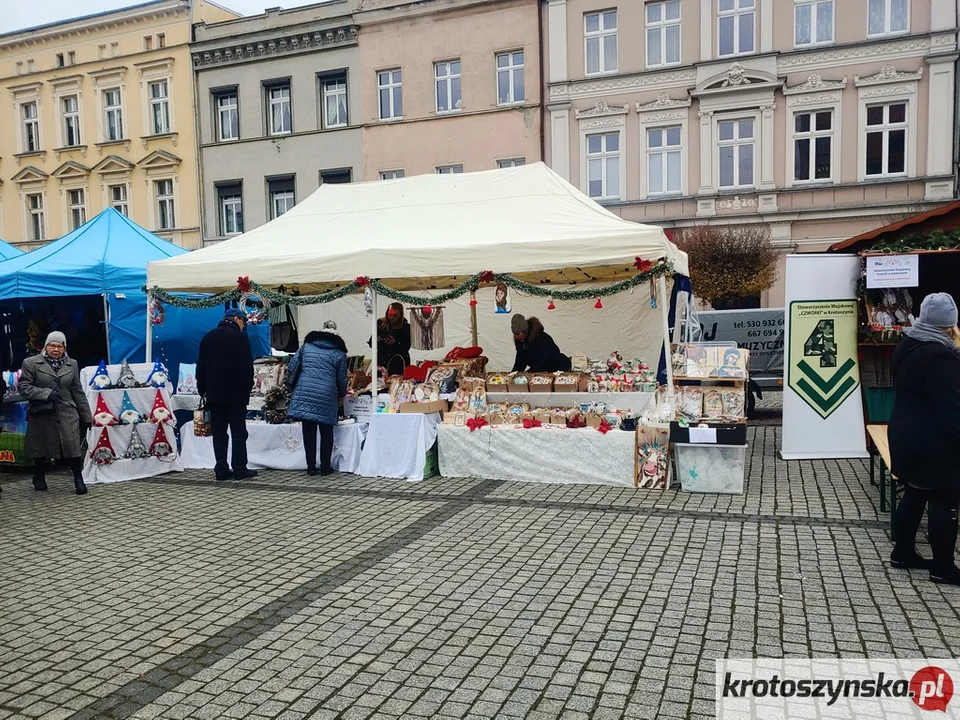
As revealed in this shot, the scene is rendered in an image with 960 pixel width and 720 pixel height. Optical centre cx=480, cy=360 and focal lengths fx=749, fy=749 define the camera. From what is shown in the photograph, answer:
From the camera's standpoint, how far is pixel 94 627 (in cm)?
423

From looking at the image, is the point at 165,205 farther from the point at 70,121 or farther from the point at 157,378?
the point at 157,378

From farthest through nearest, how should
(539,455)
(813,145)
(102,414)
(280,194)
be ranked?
1. (280,194)
2. (813,145)
3. (102,414)
4. (539,455)

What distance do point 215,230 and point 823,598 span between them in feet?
81.3

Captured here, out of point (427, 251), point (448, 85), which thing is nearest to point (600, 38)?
point (448, 85)

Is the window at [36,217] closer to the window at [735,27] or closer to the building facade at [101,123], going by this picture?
the building facade at [101,123]

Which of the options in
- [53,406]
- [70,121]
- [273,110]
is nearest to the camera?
[53,406]

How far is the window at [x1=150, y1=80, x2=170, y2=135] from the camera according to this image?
1026 inches

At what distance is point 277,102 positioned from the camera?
24797 millimetres

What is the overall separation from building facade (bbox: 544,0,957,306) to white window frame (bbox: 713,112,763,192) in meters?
0.04

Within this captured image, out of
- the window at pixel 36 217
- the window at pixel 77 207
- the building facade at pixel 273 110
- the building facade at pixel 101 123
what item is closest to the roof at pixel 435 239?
the building facade at pixel 273 110

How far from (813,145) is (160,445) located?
17.7 metres

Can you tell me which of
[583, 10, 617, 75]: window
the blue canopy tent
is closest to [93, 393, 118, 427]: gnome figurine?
the blue canopy tent

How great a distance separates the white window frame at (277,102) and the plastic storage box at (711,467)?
68.5 ft

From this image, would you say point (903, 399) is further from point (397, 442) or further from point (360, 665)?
point (397, 442)
